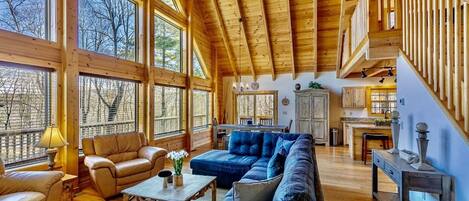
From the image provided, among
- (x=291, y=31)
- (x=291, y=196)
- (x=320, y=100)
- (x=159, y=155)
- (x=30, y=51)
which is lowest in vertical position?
(x=159, y=155)

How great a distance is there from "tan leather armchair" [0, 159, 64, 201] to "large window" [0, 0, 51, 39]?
6.22ft

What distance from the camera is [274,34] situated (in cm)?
Answer: 761

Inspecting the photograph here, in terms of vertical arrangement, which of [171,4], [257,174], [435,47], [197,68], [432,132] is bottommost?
[257,174]

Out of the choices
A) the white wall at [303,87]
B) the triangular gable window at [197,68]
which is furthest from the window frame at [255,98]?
the triangular gable window at [197,68]

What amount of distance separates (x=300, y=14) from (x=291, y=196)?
6.45m

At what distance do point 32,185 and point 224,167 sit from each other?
238cm

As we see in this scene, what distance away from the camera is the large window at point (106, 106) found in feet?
14.1

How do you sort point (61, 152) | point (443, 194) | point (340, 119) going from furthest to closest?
point (340, 119) → point (61, 152) → point (443, 194)

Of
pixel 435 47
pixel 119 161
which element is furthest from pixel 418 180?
pixel 119 161

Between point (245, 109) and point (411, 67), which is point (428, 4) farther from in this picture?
point (245, 109)

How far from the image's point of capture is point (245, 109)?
941 centimetres

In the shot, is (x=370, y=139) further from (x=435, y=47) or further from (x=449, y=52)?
(x=449, y=52)

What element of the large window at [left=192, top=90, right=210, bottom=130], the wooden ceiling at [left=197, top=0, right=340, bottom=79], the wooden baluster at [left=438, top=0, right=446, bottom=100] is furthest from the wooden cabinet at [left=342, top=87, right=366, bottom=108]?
the wooden baluster at [left=438, top=0, right=446, bottom=100]

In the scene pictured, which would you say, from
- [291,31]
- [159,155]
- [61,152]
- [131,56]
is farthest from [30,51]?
[291,31]
